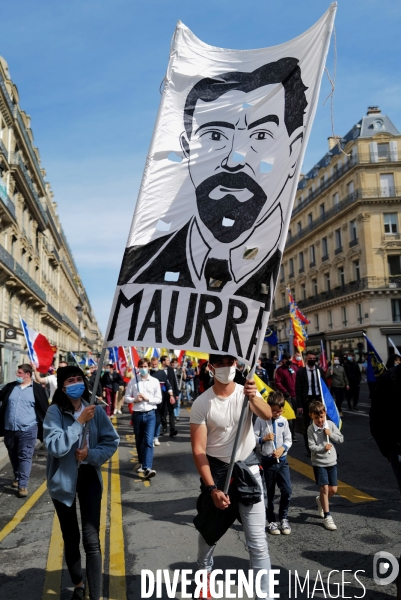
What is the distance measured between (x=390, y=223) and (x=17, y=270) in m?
28.9

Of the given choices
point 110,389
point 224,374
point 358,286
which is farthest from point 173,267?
point 358,286

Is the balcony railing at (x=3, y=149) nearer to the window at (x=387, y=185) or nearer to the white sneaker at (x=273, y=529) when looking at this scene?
the white sneaker at (x=273, y=529)

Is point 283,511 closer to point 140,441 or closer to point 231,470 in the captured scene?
point 231,470

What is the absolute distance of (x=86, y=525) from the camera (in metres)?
3.59

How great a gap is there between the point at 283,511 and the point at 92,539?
2293 mm

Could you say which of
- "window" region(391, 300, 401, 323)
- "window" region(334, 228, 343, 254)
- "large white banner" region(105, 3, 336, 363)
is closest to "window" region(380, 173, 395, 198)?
"window" region(334, 228, 343, 254)

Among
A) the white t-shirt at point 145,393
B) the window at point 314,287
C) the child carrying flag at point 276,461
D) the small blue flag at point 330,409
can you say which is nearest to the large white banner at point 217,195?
the child carrying flag at point 276,461

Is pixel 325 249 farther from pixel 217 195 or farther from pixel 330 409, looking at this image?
pixel 217 195

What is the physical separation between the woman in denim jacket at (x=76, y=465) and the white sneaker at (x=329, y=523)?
8.07 ft

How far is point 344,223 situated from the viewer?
46188 millimetres

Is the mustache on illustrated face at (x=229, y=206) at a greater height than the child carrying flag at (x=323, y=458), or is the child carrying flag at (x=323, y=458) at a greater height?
the mustache on illustrated face at (x=229, y=206)

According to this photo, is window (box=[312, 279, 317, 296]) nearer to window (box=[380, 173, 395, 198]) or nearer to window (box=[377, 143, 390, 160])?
window (box=[380, 173, 395, 198])

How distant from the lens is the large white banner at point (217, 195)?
3.70 meters

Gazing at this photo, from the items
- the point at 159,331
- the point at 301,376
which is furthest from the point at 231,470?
the point at 301,376
